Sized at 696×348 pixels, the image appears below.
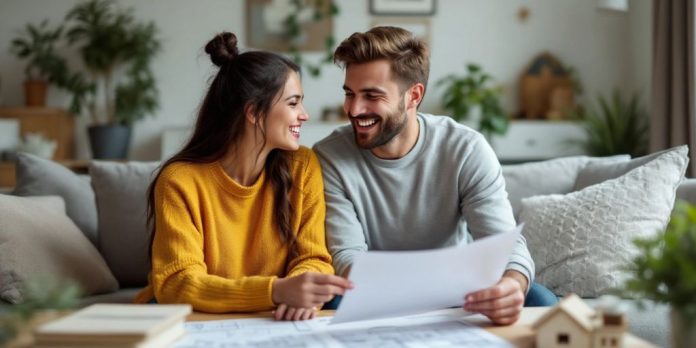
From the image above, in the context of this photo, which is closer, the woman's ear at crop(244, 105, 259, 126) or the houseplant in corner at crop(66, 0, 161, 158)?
the woman's ear at crop(244, 105, 259, 126)

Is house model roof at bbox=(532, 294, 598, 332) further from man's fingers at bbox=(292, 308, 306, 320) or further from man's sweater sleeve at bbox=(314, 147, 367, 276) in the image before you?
man's sweater sleeve at bbox=(314, 147, 367, 276)

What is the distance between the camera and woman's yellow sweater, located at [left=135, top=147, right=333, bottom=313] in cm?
176

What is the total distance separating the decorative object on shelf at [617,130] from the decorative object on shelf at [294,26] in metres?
1.92

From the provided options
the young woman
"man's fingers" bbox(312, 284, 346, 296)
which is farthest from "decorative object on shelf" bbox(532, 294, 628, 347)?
the young woman

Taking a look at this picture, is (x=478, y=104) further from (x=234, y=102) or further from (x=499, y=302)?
(x=499, y=302)

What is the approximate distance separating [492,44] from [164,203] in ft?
14.4

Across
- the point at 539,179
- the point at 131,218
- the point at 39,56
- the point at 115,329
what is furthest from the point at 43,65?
the point at 115,329

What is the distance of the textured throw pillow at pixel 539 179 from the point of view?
2.79 meters

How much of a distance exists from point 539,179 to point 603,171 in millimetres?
224

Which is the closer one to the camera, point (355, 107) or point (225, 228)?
point (225, 228)

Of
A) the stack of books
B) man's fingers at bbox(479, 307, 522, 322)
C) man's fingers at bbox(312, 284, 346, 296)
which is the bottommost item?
man's fingers at bbox(479, 307, 522, 322)

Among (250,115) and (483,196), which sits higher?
(250,115)

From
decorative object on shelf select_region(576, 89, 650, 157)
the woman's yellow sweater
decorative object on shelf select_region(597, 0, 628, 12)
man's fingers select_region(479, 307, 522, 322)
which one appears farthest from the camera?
decorative object on shelf select_region(576, 89, 650, 157)

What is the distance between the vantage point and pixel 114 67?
5715mm
